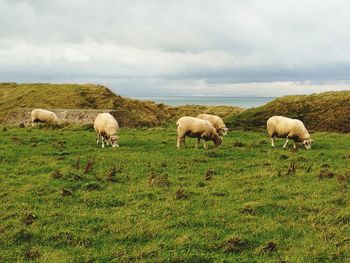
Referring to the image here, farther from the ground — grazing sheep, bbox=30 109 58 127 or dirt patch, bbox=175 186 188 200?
grazing sheep, bbox=30 109 58 127

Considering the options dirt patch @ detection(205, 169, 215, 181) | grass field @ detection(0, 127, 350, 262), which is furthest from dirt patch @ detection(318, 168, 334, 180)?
dirt patch @ detection(205, 169, 215, 181)

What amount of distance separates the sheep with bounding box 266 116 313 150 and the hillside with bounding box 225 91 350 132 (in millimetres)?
13739

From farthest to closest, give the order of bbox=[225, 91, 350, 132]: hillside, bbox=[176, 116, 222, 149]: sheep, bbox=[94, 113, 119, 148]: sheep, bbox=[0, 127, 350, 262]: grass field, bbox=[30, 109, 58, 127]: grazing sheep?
bbox=[30, 109, 58, 127]: grazing sheep < bbox=[225, 91, 350, 132]: hillside < bbox=[94, 113, 119, 148]: sheep < bbox=[176, 116, 222, 149]: sheep < bbox=[0, 127, 350, 262]: grass field

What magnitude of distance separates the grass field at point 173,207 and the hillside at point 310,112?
60.8 feet

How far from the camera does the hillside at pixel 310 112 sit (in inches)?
1555

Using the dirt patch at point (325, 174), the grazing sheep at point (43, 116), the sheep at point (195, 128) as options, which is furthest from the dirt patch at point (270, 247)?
the grazing sheep at point (43, 116)

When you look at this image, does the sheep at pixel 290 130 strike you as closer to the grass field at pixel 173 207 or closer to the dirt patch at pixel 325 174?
the grass field at pixel 173 207

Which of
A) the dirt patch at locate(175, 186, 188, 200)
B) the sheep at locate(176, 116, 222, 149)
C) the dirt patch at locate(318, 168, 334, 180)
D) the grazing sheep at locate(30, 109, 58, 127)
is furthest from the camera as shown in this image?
the grazing sheep at locate(30, 109, 58, 127)

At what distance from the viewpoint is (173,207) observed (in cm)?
1230

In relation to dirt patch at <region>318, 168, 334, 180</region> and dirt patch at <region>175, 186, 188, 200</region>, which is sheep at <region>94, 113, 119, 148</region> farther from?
dirt patch at <region>318, 168, 334, 180</region>

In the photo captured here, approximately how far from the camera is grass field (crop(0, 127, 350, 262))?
941 centimetres

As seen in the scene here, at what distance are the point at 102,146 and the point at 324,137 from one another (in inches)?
661

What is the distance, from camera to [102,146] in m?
24.1

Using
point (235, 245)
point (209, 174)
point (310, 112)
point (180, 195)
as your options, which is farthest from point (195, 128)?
point (310, 112)
